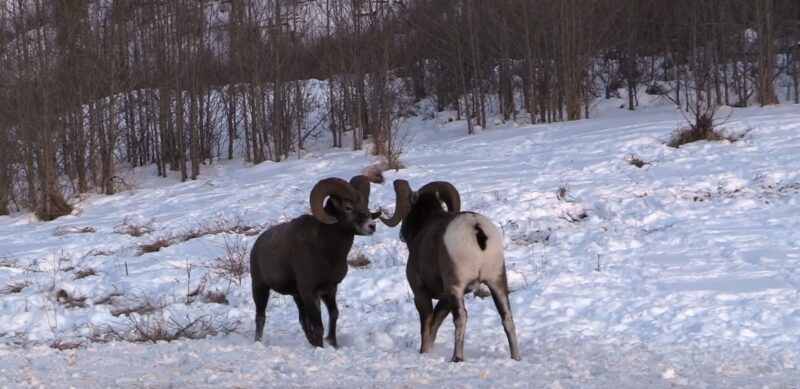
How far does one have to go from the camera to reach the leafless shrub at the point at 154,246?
59.0ft

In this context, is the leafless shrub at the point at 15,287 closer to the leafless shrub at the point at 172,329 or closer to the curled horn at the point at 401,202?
the leafless shrub at the point at 172,329

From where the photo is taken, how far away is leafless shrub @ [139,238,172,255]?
1797 centimetres

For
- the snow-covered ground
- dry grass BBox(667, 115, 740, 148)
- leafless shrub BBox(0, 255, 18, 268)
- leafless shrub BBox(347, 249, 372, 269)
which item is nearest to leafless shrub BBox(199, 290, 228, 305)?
the snow-covered ground

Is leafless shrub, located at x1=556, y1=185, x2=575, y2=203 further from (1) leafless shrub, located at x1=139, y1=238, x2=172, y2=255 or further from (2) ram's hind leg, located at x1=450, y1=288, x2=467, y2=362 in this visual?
(2) ram's hind leg, located at x1=450, y1=288, x2=467, y2=362

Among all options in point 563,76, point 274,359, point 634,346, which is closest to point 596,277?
point 634,346

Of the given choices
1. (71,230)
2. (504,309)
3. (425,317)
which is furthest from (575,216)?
(71,230)

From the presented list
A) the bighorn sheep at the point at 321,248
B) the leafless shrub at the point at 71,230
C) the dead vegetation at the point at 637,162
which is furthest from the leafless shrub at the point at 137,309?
the dead vegetation at the point at 637,162

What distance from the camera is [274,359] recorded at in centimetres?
827

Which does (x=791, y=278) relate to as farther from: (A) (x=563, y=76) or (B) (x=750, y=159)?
(A) (x=563, y=76)

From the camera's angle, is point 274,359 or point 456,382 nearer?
point 456,382

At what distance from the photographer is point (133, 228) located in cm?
2072

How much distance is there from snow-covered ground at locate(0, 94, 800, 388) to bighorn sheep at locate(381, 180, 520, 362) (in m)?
0.33

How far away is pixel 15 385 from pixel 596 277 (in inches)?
299

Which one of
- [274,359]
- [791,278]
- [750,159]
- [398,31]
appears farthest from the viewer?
[398,31]
